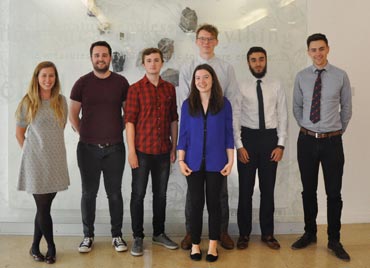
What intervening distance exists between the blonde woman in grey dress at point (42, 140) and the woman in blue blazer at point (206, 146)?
911 millimetres

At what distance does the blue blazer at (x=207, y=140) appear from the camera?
2.97 meters

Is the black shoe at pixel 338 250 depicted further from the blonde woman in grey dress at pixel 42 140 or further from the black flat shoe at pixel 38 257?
the black flat shoe at pixel 38 257

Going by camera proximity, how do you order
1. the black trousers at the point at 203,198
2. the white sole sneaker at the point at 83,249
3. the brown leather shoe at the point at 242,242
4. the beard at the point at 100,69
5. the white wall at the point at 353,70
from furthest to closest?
1. the white wall at the point at 353,70
2. the brown leather shoe at the point at 242,242
3. the white sole sneaker at the point at 83,249
4. the beard at the point at 100,69
5. the black trousers at the point at 203,198

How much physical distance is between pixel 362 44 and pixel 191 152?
216 centimetres

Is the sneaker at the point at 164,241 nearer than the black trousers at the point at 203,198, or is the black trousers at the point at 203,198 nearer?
the black trousers at the point at 203,198

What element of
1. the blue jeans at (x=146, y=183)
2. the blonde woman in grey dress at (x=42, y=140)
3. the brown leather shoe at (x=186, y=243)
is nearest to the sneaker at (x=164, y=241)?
the brown leather shoe at (x=186, y=243)

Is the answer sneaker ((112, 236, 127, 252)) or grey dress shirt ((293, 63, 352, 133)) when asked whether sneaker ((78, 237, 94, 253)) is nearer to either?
sneaker ((112, 236, 127, 252))

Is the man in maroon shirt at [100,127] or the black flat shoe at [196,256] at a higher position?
the man in maroon shirt at [100,127]

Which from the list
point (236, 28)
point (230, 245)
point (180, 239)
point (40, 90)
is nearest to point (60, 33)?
point (40, 90)

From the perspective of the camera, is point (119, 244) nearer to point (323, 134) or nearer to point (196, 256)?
point (196, 256)

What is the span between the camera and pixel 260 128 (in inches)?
128

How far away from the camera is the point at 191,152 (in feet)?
9.84

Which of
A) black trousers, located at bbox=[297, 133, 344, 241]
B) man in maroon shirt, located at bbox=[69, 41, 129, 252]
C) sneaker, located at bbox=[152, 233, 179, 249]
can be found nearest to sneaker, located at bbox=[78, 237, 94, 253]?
man in maroon shirt, located at bbox=[69, 41, 129, 252]

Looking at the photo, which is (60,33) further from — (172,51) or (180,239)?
(180,239)
